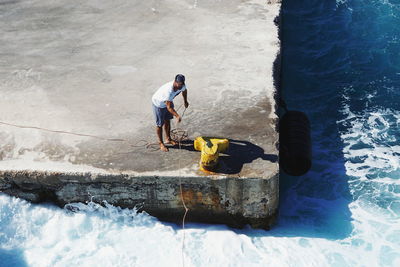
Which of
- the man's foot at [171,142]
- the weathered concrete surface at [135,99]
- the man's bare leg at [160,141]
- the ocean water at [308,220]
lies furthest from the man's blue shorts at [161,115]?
the ocean water at [308,220]

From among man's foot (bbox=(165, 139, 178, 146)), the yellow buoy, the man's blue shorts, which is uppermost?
the man's blue shorts

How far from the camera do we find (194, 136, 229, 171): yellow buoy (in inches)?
310

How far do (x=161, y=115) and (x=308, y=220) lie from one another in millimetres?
3468

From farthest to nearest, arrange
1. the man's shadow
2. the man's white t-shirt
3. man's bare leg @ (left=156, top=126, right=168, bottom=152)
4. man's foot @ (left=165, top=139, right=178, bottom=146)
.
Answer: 1. man's foot @ (left=165, top=139, right=178, bottom=146)
2. man's bare leg @ (left=156, top=126, right=168, bottom=152)
3. the man's shadow
4. the man's white t-shirt

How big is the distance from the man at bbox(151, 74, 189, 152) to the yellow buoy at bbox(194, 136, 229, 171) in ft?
1.92

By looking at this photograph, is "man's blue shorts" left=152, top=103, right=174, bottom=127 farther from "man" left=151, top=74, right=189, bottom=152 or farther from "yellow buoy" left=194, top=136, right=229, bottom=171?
"yellow buoy" left=194, top=136, right=229, bottom=171

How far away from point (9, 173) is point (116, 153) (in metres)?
1.86

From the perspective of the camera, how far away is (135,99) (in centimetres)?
980

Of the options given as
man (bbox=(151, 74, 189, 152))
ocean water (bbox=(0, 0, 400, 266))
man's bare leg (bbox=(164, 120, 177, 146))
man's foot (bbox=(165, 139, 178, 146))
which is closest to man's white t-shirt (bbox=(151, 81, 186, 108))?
man (bbox=(151, 74, 189, 152))

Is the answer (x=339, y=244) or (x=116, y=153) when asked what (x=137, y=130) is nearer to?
(x=116, y=153)

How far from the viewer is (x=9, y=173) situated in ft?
27.4

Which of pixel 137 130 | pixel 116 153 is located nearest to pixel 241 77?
pixel 137 130

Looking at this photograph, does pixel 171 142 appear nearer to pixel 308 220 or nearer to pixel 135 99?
pixel 135 99

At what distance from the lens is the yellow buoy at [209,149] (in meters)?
7.87
